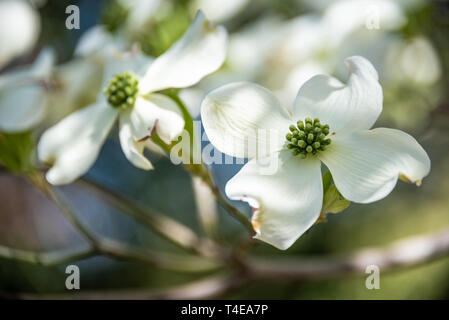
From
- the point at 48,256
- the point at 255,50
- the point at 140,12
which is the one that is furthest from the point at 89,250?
the point at 255,50

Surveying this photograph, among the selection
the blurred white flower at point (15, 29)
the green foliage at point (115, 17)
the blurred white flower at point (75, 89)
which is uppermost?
the blurred white flower at point (15, 29)

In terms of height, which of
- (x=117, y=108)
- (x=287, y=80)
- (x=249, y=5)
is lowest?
(x=117, y=108)

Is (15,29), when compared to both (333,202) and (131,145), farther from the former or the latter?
(333,202)

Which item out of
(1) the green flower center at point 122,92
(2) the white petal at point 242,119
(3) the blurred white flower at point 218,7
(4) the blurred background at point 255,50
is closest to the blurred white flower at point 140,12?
(4) the blurred background at point 255,50

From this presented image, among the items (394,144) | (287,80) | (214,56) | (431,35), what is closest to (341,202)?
(394,144)

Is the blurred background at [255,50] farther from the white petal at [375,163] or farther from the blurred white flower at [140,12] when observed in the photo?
the white petal at [375,163]

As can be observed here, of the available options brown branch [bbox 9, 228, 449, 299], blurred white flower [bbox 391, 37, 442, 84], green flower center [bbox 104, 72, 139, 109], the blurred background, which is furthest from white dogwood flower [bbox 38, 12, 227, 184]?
blurred white flower [bbox 391, 37, 442, 84]
